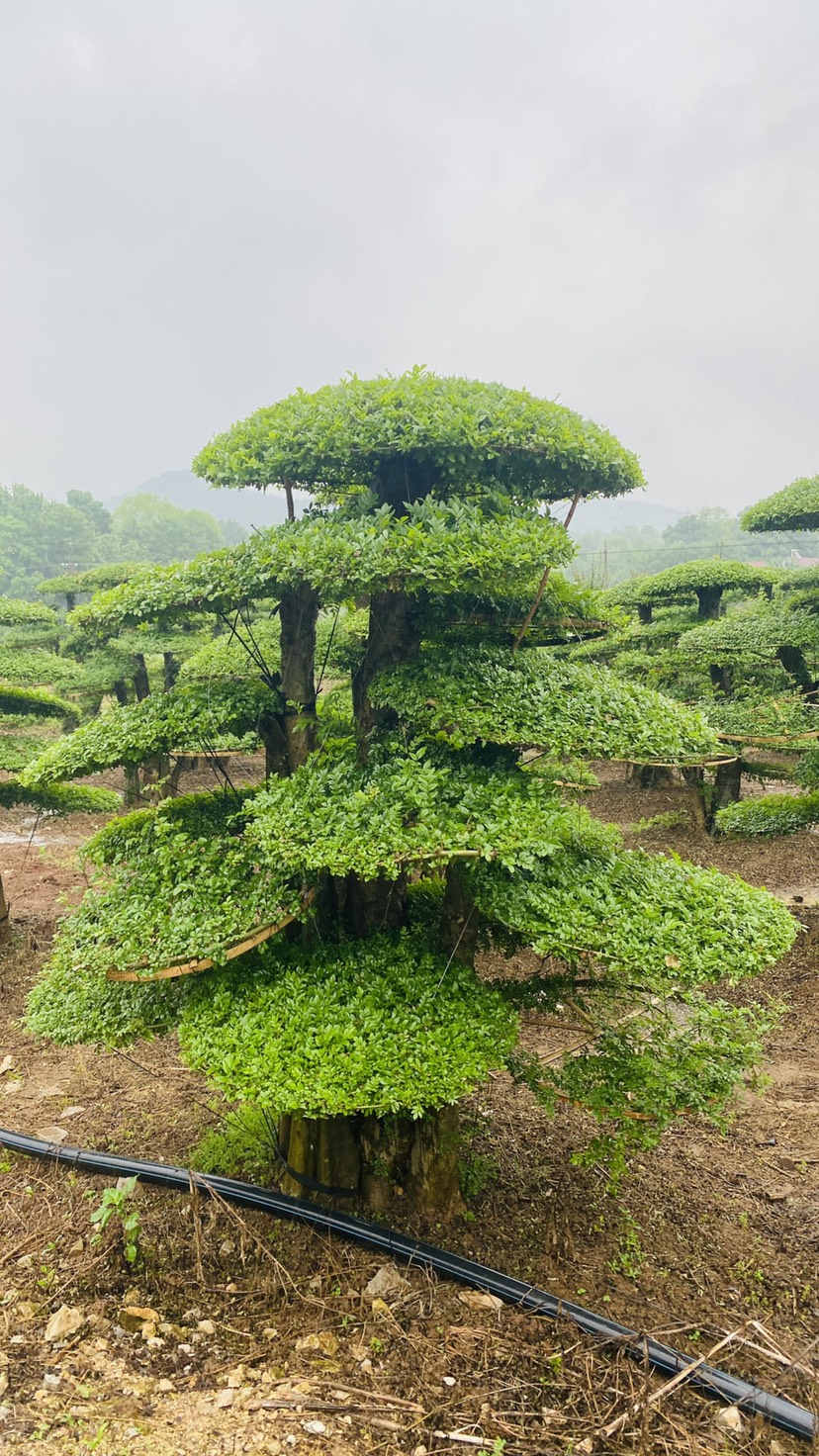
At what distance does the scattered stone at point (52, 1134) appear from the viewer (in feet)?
22.1

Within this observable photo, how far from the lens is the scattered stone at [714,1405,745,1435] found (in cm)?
386

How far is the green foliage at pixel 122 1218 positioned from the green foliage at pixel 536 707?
3.48 m

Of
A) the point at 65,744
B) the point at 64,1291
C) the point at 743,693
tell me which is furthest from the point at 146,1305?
the point at 743,693

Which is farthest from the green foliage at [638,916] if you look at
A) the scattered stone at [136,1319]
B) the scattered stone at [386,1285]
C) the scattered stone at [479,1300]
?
the scattered stone at [136,1319]

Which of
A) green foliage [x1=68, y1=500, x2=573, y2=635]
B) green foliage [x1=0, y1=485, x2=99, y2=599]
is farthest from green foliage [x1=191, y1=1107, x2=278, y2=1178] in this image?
green foliage [x1=0, y1=485, x2=99, y2=599]

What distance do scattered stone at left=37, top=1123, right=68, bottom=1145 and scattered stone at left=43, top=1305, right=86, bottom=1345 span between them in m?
2.37

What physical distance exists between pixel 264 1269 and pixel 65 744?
11.9ft

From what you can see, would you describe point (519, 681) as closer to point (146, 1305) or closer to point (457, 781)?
point (457, 781)

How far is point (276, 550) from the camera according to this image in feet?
15.0

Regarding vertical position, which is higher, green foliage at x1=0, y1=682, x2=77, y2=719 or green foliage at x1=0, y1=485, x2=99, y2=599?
green foliage at x1=0, y1=485, x2=99, y2=599

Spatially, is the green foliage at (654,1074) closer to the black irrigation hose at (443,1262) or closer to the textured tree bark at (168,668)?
the black irrigation hose at (443,1262)

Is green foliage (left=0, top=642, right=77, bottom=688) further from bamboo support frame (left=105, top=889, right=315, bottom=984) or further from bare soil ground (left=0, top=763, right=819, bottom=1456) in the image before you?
bamboo support frame (left=105, top=889, right=315, bottom=984)

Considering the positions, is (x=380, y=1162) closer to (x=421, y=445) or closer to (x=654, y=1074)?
(x=654, y=1074)

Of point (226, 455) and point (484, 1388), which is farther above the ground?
point (226, 455)
